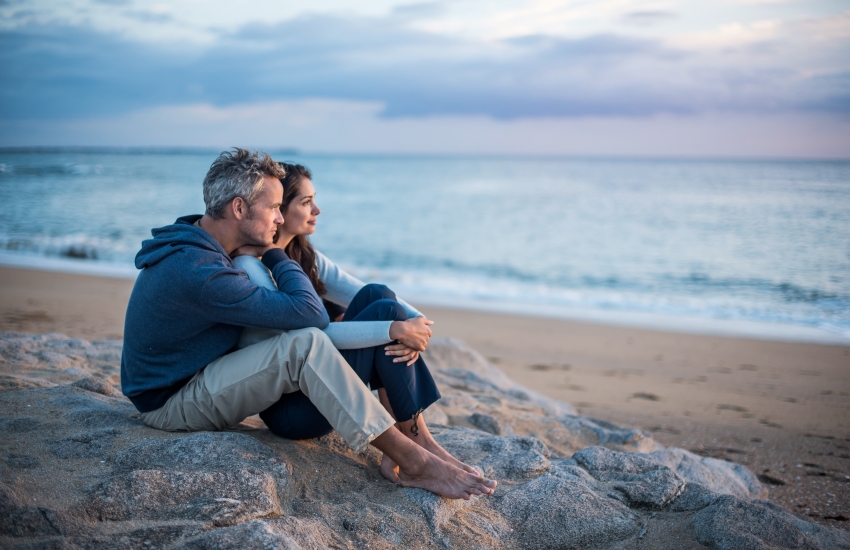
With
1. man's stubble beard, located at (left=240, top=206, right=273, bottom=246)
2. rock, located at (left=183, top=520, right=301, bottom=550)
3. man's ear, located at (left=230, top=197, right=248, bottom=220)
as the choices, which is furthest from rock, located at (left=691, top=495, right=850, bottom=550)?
man's ear, located at (left=230, top=197, right=248, bottom=220)

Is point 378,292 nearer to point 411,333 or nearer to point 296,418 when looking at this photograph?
point 411,333

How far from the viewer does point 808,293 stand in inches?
445

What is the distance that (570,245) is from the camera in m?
17.6

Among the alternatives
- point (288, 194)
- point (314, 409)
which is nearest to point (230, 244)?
point (288, 194)

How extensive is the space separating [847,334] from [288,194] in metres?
8.41

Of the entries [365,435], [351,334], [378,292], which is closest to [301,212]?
[378,292]

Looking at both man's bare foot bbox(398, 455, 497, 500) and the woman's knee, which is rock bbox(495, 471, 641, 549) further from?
the woman's knee

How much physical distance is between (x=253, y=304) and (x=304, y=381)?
1.27 ft

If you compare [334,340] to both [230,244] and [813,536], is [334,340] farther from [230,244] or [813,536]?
[813,536]

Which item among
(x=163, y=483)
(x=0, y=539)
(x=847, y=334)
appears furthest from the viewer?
(x=847, y=334)

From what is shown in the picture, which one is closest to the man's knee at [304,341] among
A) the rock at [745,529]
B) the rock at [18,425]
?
the rock at [18,425]

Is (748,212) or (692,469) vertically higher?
(748,212)

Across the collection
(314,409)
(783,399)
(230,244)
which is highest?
(230,244)

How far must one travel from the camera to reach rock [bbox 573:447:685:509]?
291cm
